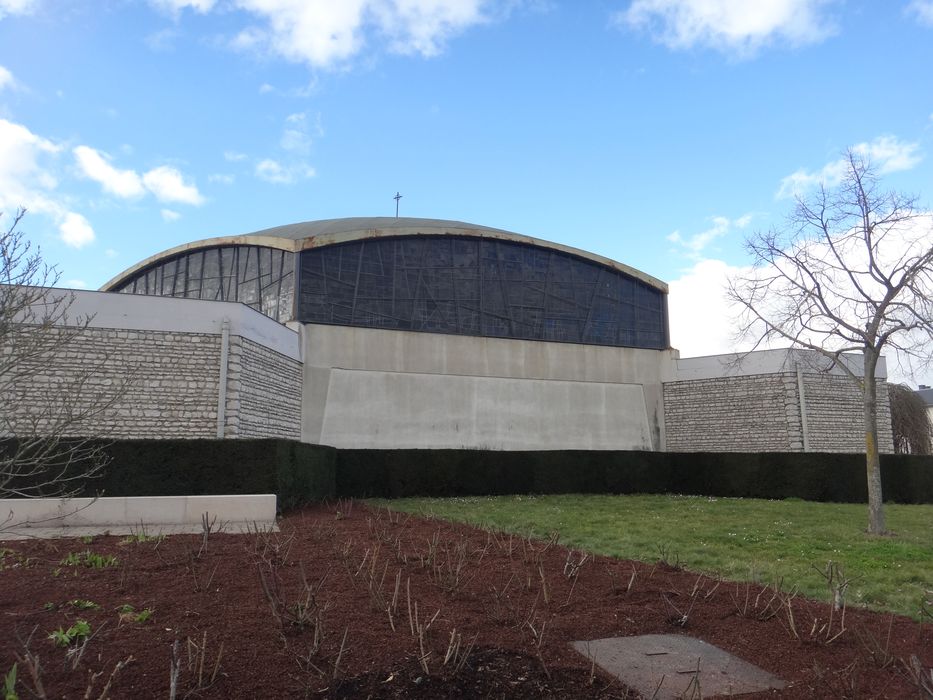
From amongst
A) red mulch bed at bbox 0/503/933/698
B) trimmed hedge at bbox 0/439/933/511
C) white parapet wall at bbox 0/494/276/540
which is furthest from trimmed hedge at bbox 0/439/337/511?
red mulch bed at bbox 0/503/933/698

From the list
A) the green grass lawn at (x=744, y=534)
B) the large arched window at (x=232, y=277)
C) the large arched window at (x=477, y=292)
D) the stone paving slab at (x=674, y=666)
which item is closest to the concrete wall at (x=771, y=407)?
the large arched window at (x=477, y=292)

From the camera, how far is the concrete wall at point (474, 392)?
20609 mm

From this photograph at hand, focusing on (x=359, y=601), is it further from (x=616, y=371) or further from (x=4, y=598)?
(x=616, y=371)

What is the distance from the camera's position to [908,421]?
113 feet

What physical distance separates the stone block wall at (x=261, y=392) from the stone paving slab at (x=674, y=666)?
1310 centimetres

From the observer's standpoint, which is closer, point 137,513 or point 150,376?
point 137,513

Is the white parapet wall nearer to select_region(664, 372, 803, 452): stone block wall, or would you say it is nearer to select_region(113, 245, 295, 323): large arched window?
select_region(113, 245, 295, 323): large arched window

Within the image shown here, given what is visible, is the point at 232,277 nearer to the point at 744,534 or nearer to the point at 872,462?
the point at 744,534

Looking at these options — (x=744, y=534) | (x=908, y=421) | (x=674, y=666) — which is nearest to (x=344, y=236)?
(x=744, y=534)

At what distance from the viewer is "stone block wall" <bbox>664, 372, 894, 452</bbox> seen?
2222 centimetres

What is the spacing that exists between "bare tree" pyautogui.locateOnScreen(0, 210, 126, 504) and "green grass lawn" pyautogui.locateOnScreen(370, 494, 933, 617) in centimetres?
557

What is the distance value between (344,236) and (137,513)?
12.6m

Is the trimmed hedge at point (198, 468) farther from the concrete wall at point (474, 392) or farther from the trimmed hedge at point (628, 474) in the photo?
the concrete wall at point (474, 392)

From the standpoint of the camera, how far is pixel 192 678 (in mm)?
3697
